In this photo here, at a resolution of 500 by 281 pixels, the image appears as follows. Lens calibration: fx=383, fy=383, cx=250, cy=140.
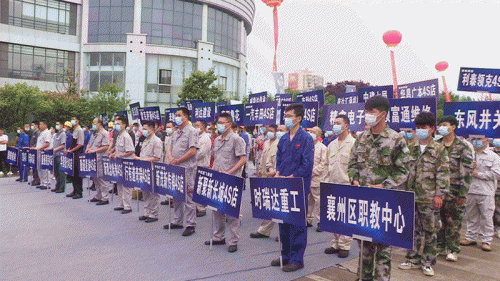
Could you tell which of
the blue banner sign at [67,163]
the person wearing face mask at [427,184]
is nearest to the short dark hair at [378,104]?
the person wearing face mask at [427,184]

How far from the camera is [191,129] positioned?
689 centimetres

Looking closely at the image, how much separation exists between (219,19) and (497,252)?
41.1 m

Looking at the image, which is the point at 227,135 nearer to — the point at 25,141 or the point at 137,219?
the point at 137,219

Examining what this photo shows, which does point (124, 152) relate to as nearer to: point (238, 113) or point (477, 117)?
point (238, 113)

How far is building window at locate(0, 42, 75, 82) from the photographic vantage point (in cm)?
3525

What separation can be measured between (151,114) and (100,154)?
5.57 feet

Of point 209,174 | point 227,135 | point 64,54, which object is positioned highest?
point 64,54

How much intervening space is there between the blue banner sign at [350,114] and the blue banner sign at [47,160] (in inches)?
321

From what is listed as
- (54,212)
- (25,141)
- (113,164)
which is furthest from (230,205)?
(25,141)

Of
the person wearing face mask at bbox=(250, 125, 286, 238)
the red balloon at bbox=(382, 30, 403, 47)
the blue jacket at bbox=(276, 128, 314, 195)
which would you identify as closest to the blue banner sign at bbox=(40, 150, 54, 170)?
the person wearing face mask at bbox=(250, 125, 286, 238)

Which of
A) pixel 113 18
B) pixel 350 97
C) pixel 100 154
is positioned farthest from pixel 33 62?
pixel 350 97

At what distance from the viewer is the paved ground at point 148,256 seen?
15.6 feet

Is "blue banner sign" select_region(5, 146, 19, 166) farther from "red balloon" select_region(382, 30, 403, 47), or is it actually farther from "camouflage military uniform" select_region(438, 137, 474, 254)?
"red balloon" select_region(382, 30, 403, 47)

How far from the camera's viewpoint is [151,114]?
10258 millimetres
